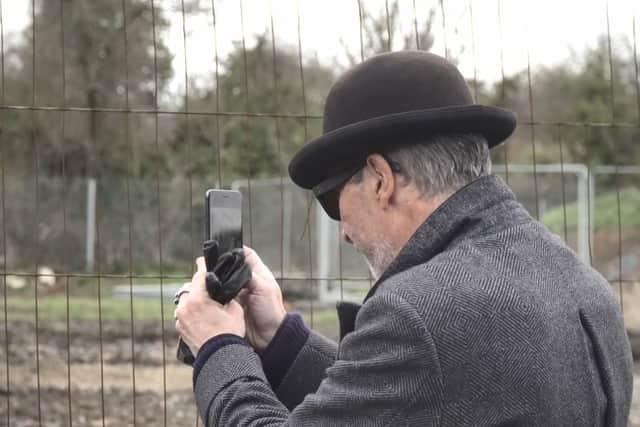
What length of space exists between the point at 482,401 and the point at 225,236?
790mm

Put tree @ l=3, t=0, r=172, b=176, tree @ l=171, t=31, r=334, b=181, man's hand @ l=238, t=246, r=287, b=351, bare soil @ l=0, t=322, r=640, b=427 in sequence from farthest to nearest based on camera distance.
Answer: tree @ l=3, t=0, r=172, b=176 < tree @ l=171, t=31, r=334, b=181 < bare soil @ l=0, t=322, r=640, b=427 < man's hand @ l=238, t=246, r=287, b=351

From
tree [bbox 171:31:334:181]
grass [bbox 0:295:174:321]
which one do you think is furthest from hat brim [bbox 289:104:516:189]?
tree [bbox 171:31:334:181]

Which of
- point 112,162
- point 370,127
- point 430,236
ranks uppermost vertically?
point 112,162

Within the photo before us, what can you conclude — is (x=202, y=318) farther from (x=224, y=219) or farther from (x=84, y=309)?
(x=84, y=309)

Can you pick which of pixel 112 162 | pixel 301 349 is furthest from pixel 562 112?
pixel 301 349

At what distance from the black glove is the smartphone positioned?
0.05 m

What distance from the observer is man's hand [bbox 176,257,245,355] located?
74.9 inches

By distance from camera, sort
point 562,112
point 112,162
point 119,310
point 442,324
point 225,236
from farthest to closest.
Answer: point 562,112, point 112,162, point 119,310, point 225,236, point 442,324

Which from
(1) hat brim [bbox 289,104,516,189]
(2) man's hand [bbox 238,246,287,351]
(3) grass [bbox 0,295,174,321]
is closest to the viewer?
(1) hat brim [bbox 289,104,516,189]

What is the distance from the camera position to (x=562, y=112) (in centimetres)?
2212

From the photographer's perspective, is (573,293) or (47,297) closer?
(573,293)

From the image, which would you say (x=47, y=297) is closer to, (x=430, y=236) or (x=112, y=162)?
(x=112, y=162)

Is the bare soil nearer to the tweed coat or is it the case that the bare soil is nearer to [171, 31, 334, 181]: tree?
[171, 31, 334, 181]: tree

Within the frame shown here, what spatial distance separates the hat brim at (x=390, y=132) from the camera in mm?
1680
